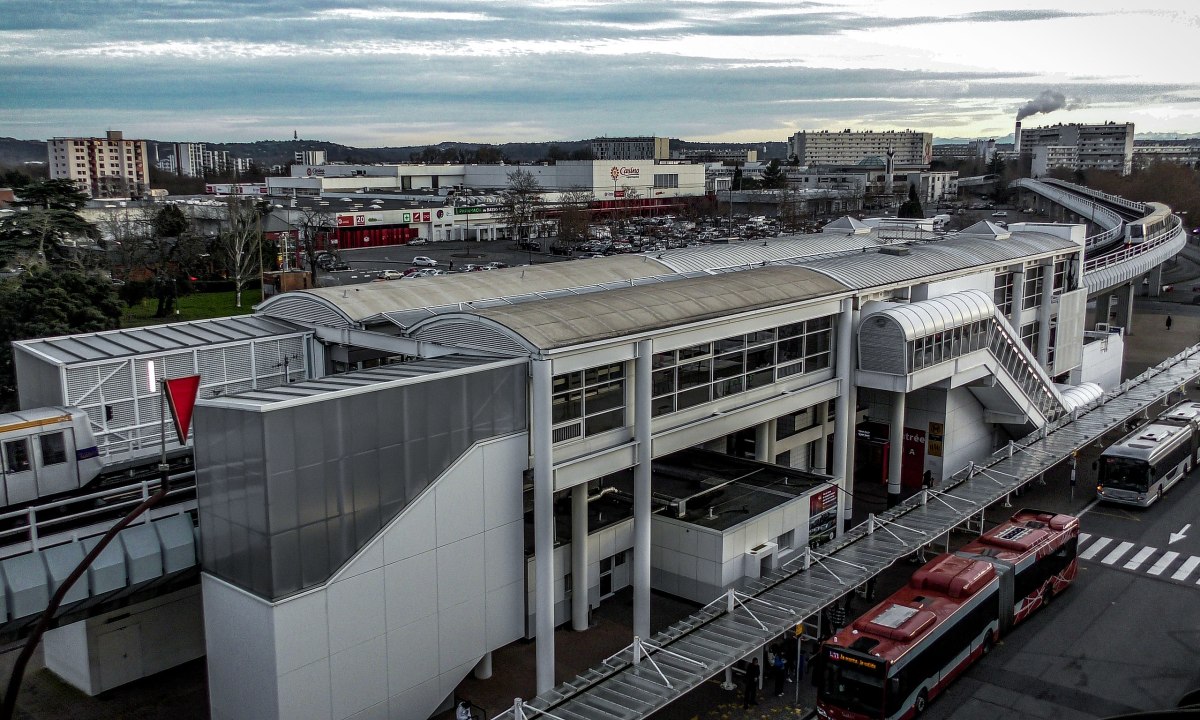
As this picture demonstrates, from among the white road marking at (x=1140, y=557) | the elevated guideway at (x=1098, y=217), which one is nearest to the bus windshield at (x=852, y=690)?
the white road marking at (x=1140, y=557)

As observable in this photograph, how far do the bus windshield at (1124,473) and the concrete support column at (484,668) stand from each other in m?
23.0

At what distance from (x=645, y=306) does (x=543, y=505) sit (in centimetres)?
571

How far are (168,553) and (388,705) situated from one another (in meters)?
4.90

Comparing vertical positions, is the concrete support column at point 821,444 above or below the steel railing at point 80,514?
below

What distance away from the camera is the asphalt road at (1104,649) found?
1988cm

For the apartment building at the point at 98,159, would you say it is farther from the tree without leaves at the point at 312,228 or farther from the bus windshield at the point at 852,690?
the bus windshield at the point at 852,690

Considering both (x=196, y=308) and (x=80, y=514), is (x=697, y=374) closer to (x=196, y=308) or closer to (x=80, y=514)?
(x=80, y=514)

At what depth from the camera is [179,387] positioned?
1382 centimetres

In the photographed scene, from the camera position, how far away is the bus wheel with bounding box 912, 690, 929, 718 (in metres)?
19.0

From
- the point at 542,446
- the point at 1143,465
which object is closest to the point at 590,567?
the point at 542,446

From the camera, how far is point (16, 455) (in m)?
18.6

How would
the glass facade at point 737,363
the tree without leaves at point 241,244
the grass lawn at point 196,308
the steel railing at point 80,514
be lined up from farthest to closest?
the tree without leaves at point 241,244 → the grass lawn at point 196,308 → the glass facade at point 737,363 → the steel railing at point 80,514

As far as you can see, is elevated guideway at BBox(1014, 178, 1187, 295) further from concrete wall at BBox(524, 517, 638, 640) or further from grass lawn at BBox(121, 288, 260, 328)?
grass lawn at BBox(121, 288, 260, 328)

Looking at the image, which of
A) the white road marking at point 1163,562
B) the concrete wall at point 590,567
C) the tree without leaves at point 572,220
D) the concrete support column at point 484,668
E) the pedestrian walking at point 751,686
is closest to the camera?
the pedestrian walking at point 751,686
